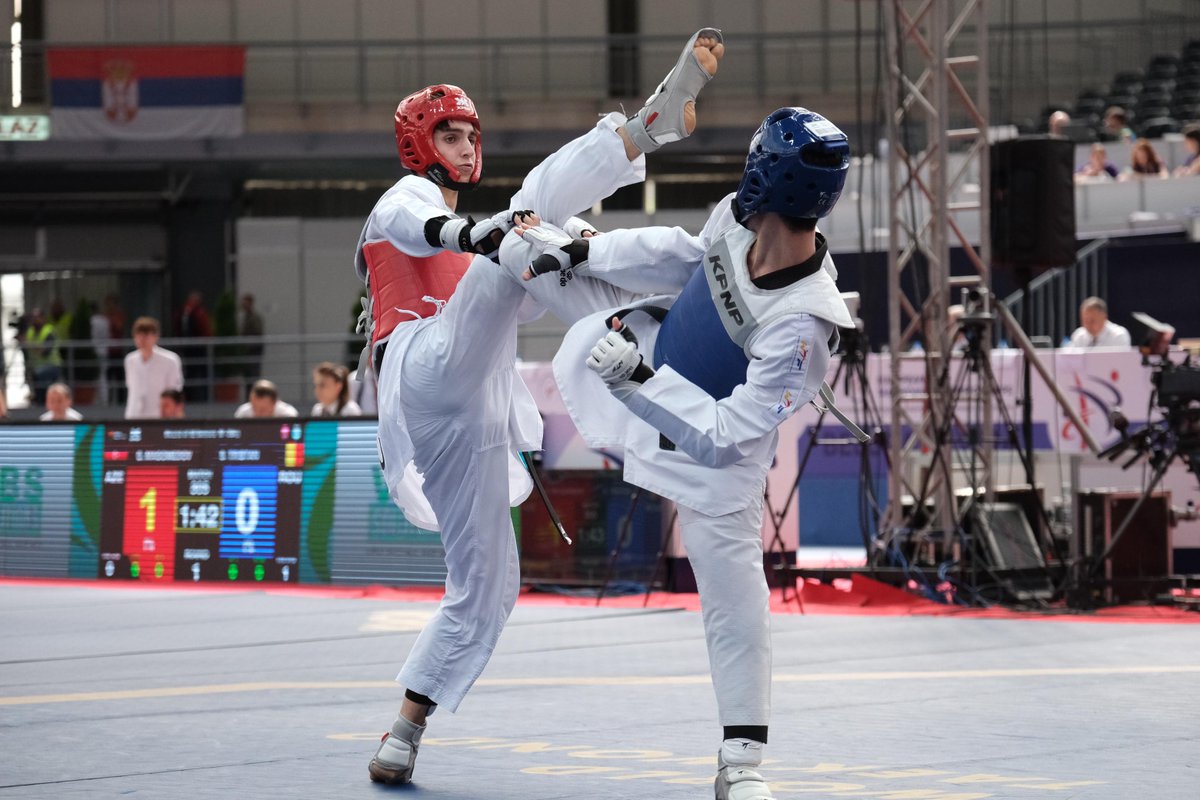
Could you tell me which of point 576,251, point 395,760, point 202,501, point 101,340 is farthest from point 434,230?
point 101,340

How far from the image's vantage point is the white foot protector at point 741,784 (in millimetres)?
3674

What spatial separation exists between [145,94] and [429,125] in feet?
61.2

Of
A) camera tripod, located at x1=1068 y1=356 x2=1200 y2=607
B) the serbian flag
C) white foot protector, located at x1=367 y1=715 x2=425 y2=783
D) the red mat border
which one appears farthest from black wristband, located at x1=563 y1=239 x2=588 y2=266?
the serbian flag

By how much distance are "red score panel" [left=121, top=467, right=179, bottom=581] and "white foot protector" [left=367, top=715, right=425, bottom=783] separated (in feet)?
22.8

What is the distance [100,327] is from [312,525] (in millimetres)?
13050

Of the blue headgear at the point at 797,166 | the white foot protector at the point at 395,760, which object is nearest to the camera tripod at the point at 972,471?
the white foot protector at the point at 395,760

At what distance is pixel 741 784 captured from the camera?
3.69 meters

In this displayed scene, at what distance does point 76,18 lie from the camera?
81.3 ft

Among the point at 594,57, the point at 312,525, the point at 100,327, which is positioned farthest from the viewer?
the point at 594,57

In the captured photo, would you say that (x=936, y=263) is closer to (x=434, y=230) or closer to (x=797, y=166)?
(x=434, y=230)

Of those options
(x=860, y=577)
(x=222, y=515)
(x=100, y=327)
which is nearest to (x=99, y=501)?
(x=222, y=515)

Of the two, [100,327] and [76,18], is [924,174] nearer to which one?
[100,327]

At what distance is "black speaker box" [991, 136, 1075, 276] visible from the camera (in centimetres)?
988

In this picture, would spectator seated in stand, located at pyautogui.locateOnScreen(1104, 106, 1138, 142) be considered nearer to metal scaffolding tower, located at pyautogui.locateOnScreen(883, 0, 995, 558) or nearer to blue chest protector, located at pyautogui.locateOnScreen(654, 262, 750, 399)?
metal scaffolding tower, located at pyautogui.locateOnScreen(883, 0, 995, 558)
